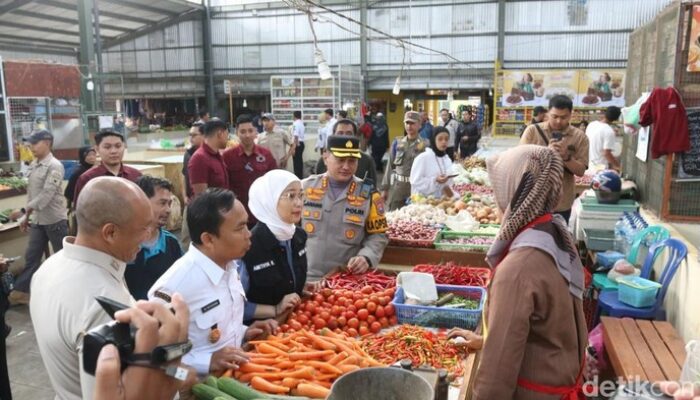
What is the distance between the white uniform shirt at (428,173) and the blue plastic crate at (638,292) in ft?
9.27

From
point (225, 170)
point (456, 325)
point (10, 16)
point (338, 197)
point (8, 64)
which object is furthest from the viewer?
point (10, 16)

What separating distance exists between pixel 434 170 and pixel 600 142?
316cm

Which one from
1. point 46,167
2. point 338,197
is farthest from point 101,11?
point 338,197

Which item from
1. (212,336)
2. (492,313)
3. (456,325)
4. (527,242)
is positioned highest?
(527,242)

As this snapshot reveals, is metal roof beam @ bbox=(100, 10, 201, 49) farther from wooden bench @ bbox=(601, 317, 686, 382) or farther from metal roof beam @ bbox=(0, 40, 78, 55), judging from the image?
wooden bench @ bbox=(601, 317, 686, 382)

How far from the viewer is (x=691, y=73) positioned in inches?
191

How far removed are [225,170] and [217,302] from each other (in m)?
3.49

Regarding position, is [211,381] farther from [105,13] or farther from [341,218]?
[105,13]

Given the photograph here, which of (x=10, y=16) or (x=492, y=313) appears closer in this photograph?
(x=492, y=313)

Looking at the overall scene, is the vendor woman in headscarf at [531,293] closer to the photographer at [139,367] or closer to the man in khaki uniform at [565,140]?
the photographer at [139,367]

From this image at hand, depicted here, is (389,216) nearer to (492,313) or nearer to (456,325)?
(456,325)

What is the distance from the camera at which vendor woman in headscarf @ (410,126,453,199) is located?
6.40 meters

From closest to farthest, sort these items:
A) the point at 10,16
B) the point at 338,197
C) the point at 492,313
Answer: the point at 492,313 → the point at 338,197 → the point at 10,16

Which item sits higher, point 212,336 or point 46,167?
point 46,167
